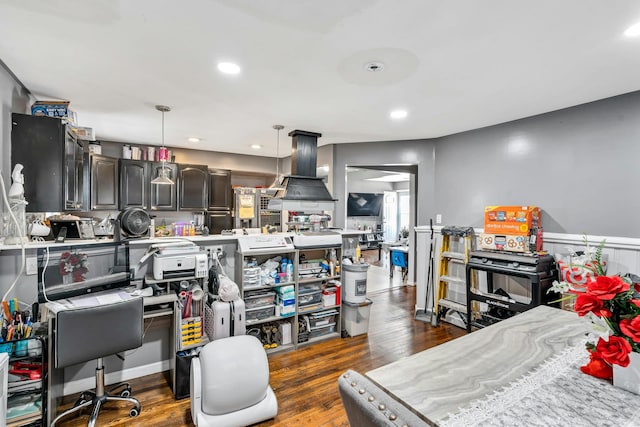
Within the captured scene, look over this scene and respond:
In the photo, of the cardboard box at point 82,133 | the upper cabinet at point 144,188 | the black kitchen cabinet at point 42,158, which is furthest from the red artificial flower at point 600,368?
the upper cabinet at point 144,188

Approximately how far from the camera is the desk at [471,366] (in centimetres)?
91

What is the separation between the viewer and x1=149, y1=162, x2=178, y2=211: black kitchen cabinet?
5004 mm

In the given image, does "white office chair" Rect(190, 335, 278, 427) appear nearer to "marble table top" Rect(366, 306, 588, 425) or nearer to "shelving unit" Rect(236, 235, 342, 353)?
"shelving unit" Rect(236, 235, 342, 353)

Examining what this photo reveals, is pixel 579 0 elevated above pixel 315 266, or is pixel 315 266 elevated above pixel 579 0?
pixel 579 0

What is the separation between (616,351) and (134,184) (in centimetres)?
561

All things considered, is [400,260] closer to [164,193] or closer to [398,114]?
[398,114]

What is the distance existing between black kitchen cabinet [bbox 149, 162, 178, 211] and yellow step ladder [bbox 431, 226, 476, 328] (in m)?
4.25

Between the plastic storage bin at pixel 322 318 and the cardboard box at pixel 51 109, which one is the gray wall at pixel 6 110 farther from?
the plastic storage bin at pixel 322 318

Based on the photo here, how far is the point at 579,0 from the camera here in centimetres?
146

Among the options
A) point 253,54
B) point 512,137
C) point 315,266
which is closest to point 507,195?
point 512,137

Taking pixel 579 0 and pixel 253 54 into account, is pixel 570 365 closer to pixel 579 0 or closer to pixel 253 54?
pixel 579 0

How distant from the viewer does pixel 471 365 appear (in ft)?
3.64

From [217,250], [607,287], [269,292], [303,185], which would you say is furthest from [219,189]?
[607,287]

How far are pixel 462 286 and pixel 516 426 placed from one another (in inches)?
132
